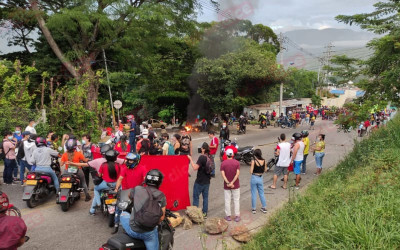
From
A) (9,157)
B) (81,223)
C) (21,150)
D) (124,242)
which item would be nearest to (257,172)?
(124,242)

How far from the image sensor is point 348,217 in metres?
4.05

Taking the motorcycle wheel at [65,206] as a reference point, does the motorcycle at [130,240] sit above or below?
above

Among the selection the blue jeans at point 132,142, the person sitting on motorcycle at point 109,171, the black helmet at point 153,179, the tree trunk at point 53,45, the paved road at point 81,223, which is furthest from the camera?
the tree trunk at point 53,45

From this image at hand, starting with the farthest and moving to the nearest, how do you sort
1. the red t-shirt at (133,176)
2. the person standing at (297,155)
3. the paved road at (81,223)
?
the person standing at (297,155) → the red t-shirt at (133,176) → the paved road at (81,223)

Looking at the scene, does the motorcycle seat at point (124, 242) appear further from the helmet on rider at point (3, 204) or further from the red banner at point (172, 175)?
the red banner at point (172, 175)

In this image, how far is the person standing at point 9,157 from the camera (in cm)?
871

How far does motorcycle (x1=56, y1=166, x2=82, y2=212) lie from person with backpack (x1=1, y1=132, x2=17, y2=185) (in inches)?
116

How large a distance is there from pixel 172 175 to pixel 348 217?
3822mm

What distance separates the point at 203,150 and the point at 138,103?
88.1ft

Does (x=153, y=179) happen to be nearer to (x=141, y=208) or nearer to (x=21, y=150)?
(x=141, y=208)

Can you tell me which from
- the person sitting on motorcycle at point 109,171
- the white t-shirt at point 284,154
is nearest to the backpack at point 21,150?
the person sitting on motorcycle at point 109,171

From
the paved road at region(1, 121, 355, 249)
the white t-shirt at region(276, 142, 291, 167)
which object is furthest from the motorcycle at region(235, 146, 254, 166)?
the white t-shirt at region(276, 142, 291, 167)

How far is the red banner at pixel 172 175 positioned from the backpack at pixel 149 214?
2.98m

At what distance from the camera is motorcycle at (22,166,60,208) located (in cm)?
676
